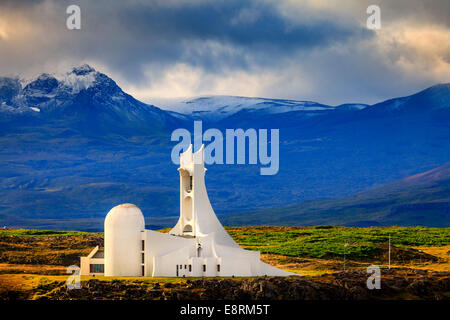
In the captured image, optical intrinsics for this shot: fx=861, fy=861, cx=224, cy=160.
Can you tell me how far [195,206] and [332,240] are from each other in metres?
45.0

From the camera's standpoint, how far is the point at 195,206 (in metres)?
77.2

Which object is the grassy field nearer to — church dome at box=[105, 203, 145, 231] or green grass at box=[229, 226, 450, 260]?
green grass at box=[229, 226, 450, 260]

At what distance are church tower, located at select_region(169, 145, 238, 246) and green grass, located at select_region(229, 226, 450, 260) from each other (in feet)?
91.3

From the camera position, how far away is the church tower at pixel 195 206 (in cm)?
7669

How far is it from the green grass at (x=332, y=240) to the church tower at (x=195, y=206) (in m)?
27.8

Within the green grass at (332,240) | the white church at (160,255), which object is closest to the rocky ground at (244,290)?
the white church at (160,255)

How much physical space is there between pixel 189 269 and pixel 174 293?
7.11 m

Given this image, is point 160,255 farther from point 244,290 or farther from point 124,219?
point 244,290

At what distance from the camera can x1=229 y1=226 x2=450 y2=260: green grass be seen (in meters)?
106

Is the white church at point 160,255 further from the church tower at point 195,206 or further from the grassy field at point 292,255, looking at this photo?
the grassy field at point 292,255
